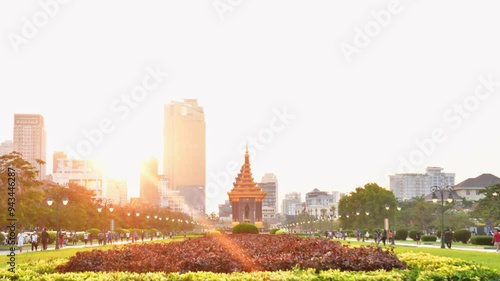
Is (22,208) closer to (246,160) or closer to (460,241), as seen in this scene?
(460,241)

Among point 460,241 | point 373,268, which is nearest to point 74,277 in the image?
point 373,268

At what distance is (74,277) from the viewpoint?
538 inches

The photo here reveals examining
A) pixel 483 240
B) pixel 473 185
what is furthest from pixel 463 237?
pixel 473 185

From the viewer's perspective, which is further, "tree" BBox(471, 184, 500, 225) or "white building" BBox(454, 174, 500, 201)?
"white building" BBox(454, 174, 500, 201)

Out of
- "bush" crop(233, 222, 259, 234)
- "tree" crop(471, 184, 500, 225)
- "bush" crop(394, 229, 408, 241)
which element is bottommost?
"bush" crop(394, 229, 408, 241)

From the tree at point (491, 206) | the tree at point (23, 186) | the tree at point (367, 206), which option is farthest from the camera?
the tree at point (367, 206)

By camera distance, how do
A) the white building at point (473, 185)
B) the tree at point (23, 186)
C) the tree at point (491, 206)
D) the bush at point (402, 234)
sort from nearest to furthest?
the tree at point (23, 186) → the bush at point (402, 234) → the tree at point (491, 206) → the white building at point (473, 185)

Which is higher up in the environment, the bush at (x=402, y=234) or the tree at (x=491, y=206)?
the tree at (x=491, y=206)

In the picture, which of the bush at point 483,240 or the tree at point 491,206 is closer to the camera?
the bush at point 483,240

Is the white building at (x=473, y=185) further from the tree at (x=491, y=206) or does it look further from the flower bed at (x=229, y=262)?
the flower bed at (x=229, y=262)

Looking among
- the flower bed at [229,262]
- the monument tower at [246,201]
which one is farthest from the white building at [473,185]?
the flower bed at [229,262]

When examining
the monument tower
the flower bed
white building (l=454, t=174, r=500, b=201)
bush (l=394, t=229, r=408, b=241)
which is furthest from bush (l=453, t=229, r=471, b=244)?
white building (l=454, t=174, r=500, b=201)

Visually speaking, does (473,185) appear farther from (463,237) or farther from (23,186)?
(23,186)

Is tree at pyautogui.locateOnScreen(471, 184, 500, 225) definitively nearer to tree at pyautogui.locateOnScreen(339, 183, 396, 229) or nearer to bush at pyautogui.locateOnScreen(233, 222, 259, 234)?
tree at pyautogui.locateOnScreen(339, 183, 396, 229)
